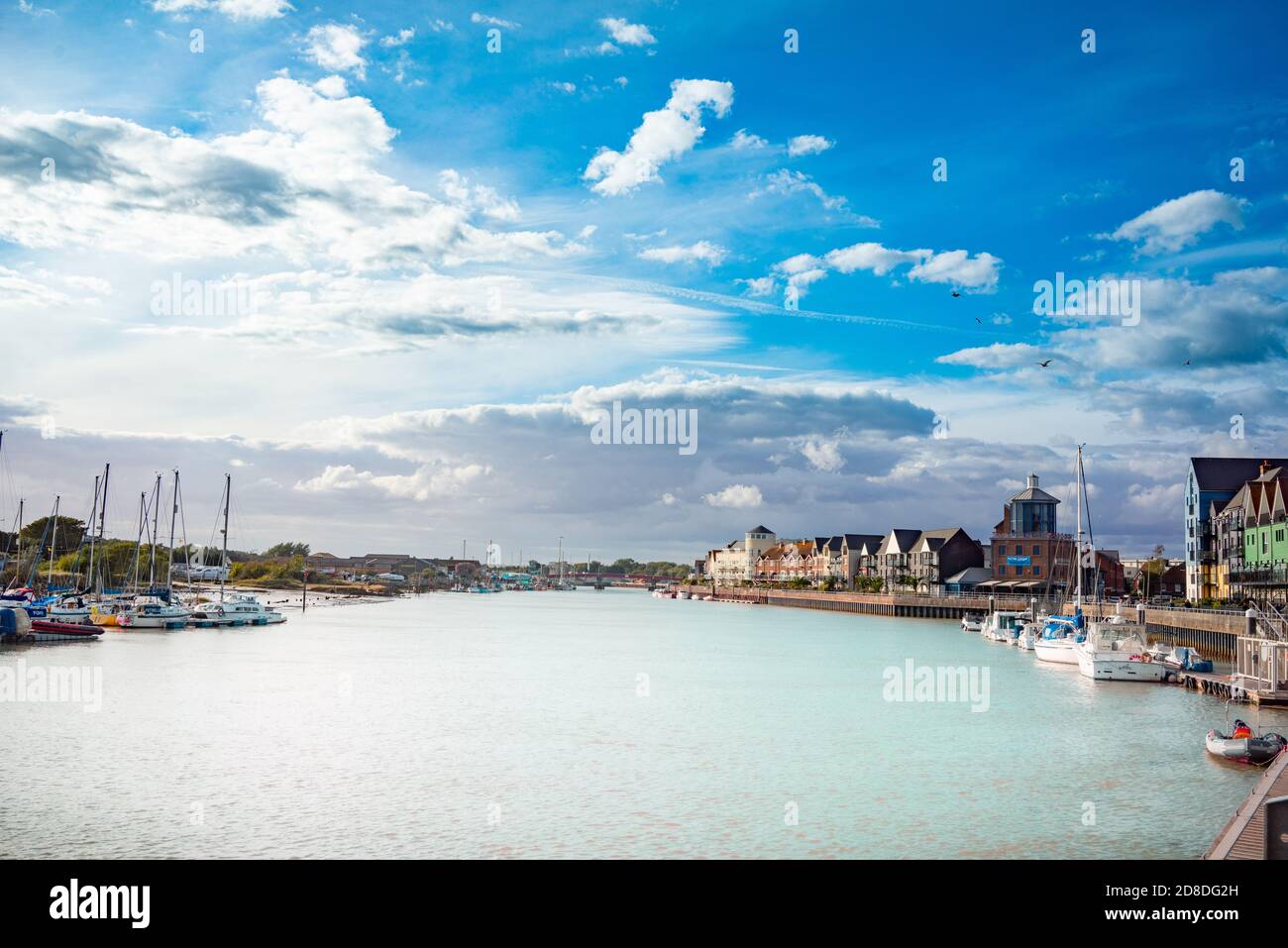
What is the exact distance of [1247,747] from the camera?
29531 mm

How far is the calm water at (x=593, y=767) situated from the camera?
70.9ft

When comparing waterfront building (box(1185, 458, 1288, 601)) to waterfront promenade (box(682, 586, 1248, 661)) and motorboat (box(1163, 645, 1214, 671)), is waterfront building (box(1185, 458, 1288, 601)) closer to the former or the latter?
waterfront promenade (box(682, 586, 1248, 661))

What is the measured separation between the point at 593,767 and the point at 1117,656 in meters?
35.7

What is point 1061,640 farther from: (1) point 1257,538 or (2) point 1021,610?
(2) point 1021,610

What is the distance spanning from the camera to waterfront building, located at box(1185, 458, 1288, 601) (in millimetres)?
95438

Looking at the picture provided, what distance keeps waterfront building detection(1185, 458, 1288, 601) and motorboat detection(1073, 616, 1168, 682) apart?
42683 millimetres

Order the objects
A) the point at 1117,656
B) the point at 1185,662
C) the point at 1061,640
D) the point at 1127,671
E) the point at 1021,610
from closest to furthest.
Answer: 1. the point at 1127,671
2. the point at 1117,656
3. the point at 1185,662
4. the point at 1061,640
5. the point at 1021,610

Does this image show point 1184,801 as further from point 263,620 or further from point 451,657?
point 263,620

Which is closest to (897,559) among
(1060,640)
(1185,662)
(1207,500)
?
(1207,500)

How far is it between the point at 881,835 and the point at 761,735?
1414 centimetres

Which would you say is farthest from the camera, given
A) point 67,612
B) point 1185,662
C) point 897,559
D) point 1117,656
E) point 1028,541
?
point 897,559

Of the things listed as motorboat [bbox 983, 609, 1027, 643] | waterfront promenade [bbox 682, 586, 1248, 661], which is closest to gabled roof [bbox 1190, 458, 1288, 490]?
waterfront promenade [bbox 682, 586, 1248, 661]
